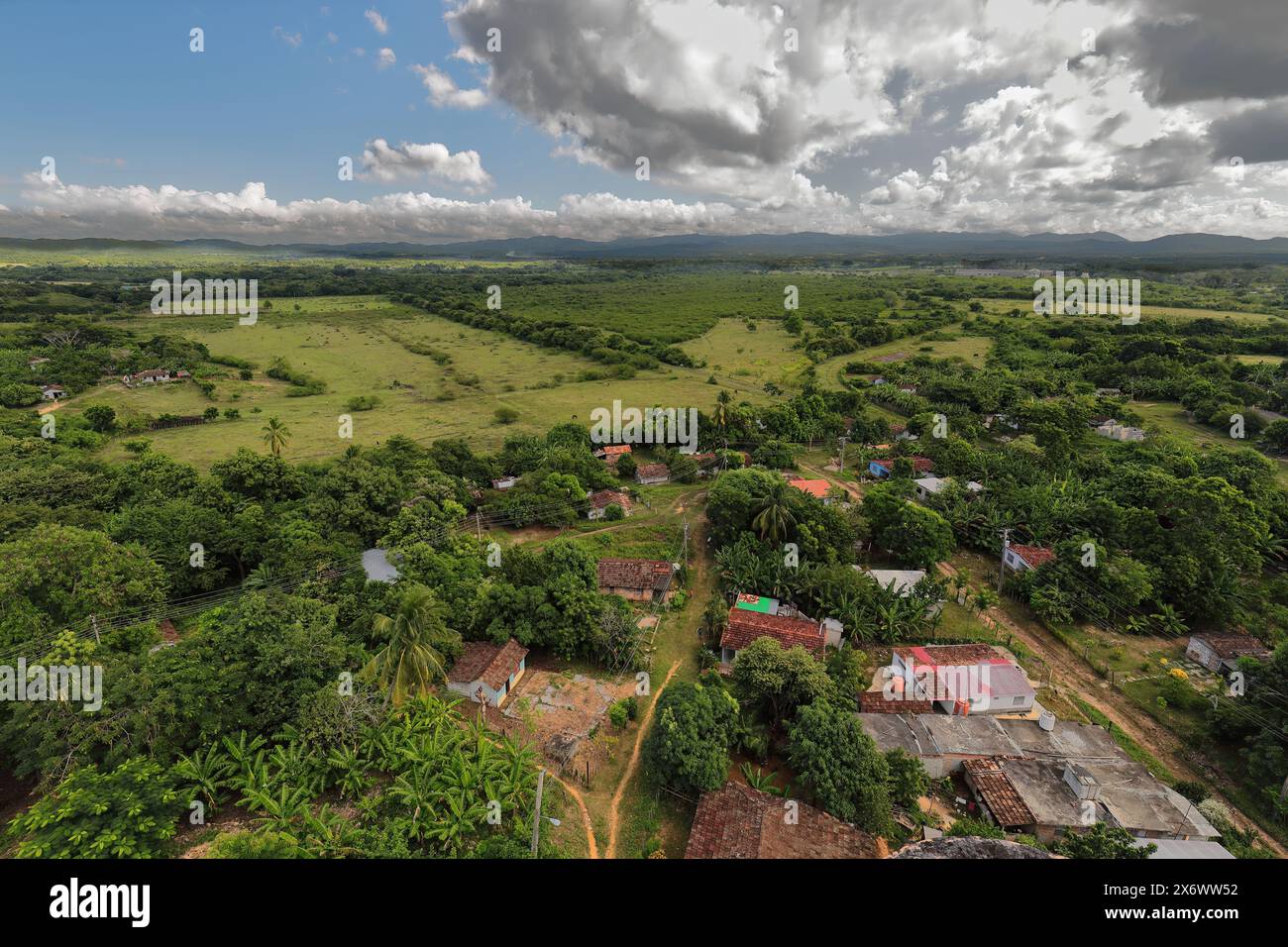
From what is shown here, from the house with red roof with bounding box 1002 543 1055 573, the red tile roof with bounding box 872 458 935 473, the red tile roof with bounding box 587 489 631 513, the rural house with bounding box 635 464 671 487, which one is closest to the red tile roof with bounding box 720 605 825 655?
the house with red roof with bounding box 1002 543 1055 573

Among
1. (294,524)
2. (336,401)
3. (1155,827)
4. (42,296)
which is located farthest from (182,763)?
(42,296)

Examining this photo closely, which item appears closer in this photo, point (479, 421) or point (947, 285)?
point (479, 421)

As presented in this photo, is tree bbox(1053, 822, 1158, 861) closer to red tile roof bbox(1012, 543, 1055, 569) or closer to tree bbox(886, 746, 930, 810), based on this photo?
tree bbox(886, 746, 930, 810)

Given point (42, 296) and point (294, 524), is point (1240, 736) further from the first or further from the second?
point (42, 296)

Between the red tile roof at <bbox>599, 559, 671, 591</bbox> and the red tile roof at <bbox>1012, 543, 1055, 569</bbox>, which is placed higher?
the red tile roof at <bbox>1012, 543, 1055, 569</bbox>

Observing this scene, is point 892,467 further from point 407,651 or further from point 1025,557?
point 407,651

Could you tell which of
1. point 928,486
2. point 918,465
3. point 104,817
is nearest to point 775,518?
point 928,486
